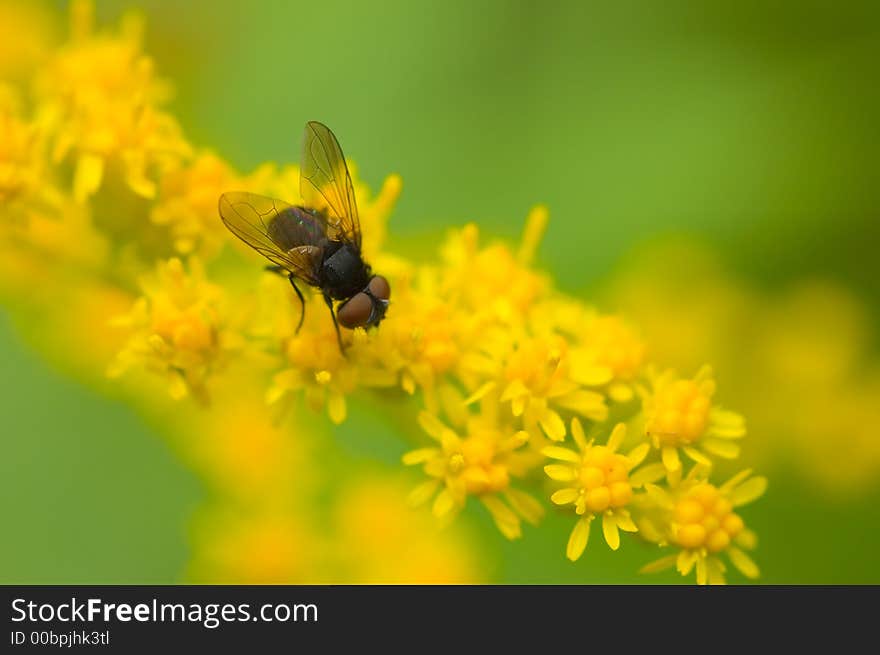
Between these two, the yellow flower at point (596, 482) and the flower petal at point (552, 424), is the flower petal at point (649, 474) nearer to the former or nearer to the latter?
the yellow flower at point (596, 482)

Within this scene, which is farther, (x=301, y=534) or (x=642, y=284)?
(x=642, y=284)

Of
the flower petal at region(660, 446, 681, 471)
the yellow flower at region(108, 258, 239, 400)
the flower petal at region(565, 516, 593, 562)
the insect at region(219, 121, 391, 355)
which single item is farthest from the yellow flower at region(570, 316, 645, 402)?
the yellow flower at region(108, 258, 239, 400)

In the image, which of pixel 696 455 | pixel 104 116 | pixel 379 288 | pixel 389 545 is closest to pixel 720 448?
pixel 696 455

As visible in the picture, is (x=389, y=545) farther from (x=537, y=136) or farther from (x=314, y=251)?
(x=537, y=136)

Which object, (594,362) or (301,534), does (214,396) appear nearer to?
(301,534)

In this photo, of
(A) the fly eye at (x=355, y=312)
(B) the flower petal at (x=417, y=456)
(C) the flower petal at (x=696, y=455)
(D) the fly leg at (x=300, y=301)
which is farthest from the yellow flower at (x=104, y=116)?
(C) the flower petal at (x=696, y=455)
